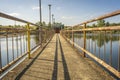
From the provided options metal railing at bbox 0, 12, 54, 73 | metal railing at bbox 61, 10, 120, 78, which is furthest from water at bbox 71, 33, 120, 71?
metal railing at bbox 0, 12, 54, 73

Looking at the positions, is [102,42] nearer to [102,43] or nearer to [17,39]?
[102,43]

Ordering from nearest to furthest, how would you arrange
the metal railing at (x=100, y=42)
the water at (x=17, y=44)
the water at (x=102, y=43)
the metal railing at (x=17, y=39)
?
1. the metal railing at (x=100, y=42)
2. the water at (x=102, y=43)
3. the metal railing at (x=17, y=39)
4. the water at (x=17, y=44)

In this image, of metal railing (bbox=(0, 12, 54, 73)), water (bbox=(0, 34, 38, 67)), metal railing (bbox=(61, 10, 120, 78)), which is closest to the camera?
metal railing (bbox=(61, 10, 120, 78))

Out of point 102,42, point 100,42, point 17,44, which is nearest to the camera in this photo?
point 100,42

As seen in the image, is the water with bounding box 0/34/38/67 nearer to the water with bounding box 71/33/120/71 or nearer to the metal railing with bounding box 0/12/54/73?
the metal railing with bounding box 0/12/54/73

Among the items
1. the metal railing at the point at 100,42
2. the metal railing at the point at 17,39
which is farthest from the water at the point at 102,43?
the metal railing at the point at 17,39

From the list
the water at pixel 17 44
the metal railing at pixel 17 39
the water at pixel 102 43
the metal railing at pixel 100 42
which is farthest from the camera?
the water at pixel 17 44

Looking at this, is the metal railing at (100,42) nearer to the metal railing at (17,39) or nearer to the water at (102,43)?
the water at (102,43)

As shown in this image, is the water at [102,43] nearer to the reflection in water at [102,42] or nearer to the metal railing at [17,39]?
the reflection in water at [102,42]

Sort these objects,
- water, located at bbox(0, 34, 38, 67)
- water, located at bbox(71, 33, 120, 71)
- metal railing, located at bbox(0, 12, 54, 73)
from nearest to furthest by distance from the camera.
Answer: water, located at bbox(71, 33, 120, 71), metal railing, located at bbox(0, 12, 54, 73), water, located at bbox(0, 34, 38, 67)

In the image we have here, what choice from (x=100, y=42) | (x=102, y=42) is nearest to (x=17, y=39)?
(x=100, y=42)

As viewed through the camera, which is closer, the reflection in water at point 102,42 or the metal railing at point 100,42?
the metal railing at point 100,42

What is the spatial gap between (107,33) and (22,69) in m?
2.31

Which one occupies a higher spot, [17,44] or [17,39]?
[17,39]
